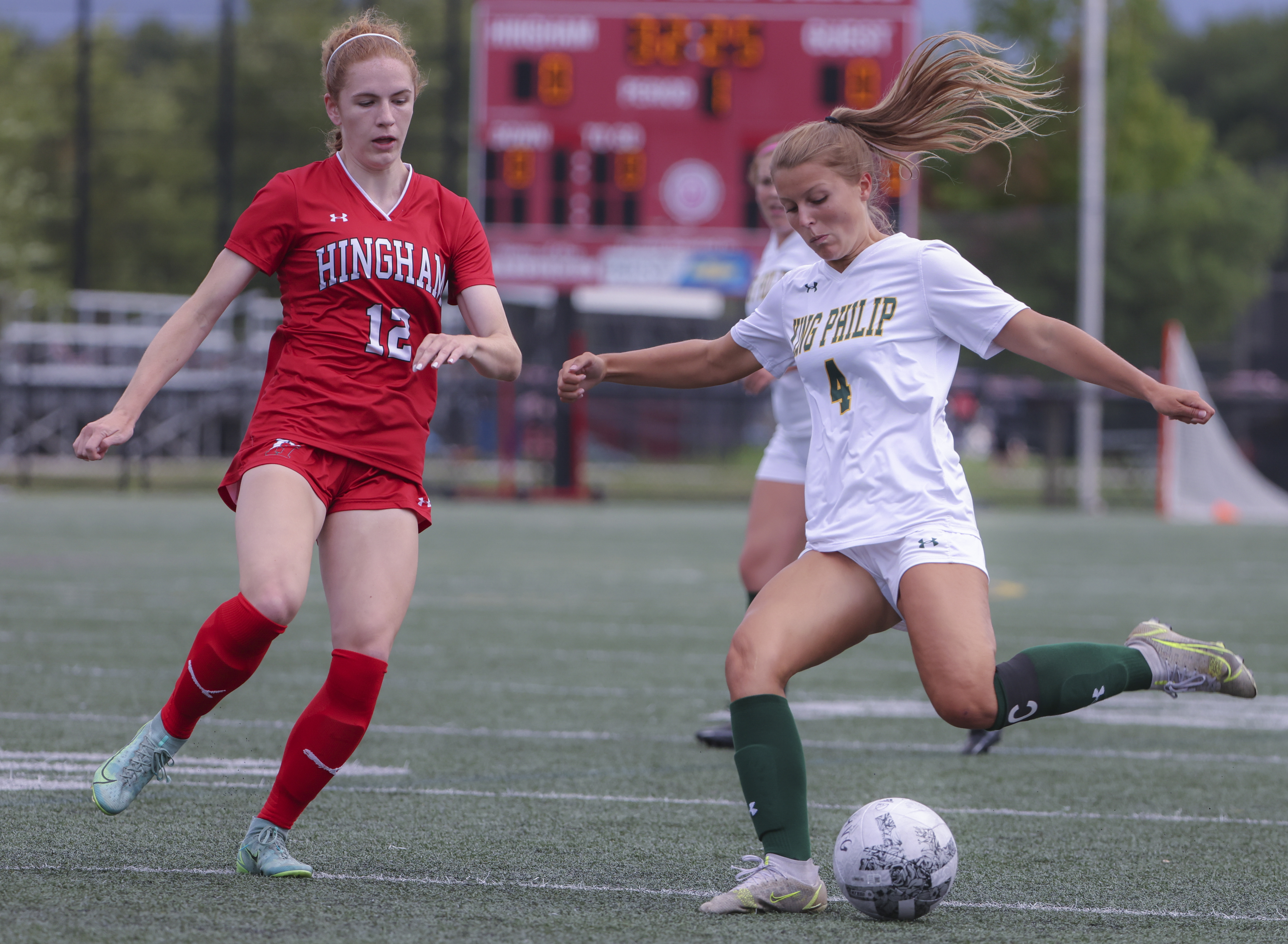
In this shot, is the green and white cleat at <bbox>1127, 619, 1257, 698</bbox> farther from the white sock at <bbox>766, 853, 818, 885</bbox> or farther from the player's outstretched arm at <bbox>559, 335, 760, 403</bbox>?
the player's outstretched arm at <bbox>559, 335, 760, 403</bbox>

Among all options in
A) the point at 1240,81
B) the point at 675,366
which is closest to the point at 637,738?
the point at 675,366

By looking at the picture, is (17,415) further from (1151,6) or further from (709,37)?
(1151,6)

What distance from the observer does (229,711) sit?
20.1 ft

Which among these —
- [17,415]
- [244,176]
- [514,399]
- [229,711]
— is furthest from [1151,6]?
[229,711]

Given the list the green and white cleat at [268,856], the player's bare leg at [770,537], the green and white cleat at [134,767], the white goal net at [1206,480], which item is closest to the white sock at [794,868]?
the green and white cleat at [268,856]

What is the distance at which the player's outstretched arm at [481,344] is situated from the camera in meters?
3.41

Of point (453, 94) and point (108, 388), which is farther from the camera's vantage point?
point (453, 94)

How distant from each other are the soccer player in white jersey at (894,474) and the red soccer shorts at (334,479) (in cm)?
87

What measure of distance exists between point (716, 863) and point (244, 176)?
40047mm

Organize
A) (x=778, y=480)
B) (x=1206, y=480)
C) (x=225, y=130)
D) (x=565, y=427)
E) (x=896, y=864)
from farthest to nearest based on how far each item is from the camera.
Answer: (x=225, y=130)
(x=565, y=427)
(x=1206, y=480)
(x=778, y=480)
(x=896, y=864)

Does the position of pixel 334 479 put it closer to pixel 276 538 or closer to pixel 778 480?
pixel 276 538

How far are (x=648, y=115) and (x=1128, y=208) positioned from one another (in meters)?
22.6

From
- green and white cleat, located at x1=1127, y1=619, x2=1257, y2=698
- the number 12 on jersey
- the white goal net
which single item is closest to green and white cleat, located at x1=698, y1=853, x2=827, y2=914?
green and white cleat, located at x1=1127, y1=619, x2=1257, y2=698

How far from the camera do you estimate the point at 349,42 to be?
3.70m
